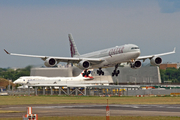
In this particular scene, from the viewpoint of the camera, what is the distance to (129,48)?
62125 mm

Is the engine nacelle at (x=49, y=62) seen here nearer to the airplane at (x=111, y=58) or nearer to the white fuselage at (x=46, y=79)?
the airplane at (x=111, y=58)

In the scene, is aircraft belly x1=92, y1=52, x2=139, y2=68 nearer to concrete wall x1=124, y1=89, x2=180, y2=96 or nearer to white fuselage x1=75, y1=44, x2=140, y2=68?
white fuselage x1=75, y1=44, x2=140, y2=68

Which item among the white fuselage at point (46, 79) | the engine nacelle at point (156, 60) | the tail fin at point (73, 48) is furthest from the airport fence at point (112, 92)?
the engine nacelle at point (156, 60)

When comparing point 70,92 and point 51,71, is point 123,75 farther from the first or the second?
point 70,92

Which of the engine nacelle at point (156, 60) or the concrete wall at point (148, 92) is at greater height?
the engine nacelle at point (156, 60)

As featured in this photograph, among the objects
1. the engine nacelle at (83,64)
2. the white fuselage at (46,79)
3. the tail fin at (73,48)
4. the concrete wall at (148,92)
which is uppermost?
the tail fin at (73,48)

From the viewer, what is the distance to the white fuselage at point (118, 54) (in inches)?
2435

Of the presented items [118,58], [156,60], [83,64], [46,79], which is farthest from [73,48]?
[46,79]

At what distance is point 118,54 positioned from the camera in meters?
64.1

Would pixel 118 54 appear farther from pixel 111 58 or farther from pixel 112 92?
pixel 112 92

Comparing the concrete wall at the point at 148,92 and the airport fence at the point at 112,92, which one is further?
the airport fence at the point at 112,92

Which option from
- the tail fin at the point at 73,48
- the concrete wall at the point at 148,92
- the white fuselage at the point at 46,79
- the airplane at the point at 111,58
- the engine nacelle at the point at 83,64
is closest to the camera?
the airplane at the point at 111,58

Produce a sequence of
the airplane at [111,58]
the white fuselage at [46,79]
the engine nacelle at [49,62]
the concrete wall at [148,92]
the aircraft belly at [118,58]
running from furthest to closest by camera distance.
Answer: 1. the white fuselage at [46,79]
2. the concrete wall at [148,92]
3. the engine nacelle at [49,62]
4. the airplane at [111,58]
5. the aircraft belly at [118,58]

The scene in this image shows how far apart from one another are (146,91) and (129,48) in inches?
1704
